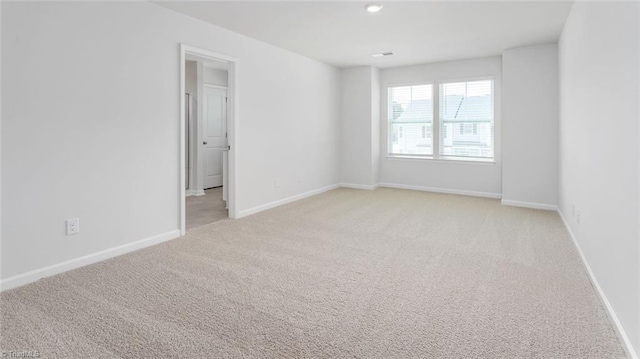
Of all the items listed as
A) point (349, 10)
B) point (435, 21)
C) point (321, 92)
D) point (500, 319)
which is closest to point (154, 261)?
point (500, 319)

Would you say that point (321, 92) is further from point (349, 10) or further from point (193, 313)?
point (193, 313)

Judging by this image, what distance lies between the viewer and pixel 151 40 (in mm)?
3295

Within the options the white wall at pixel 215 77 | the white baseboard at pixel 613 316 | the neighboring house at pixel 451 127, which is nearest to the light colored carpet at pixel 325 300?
the white baseboard at pixel 613 316

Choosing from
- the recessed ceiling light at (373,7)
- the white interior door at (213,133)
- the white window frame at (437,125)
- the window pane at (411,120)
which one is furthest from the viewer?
the white interior door at (213,133)

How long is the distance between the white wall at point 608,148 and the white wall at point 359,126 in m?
3.51

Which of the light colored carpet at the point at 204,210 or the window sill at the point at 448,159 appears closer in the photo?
the light colored carpet at the point at 204,210

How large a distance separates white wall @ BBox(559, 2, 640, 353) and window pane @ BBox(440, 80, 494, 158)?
2529mm

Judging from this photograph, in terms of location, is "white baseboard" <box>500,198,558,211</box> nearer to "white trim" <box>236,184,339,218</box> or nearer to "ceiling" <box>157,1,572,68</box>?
"ceiling" <box>157,1,572,68</box>

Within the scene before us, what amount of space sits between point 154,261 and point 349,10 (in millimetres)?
2921

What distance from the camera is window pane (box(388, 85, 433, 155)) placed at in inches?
255

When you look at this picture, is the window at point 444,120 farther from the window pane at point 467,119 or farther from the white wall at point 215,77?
the white wall at point 215,77

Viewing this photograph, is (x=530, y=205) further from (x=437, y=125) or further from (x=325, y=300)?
(x=325, y=300)

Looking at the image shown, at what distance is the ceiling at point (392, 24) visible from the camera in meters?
3.43

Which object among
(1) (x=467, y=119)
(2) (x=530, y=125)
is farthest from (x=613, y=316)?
(1) (x=467, y=119)
